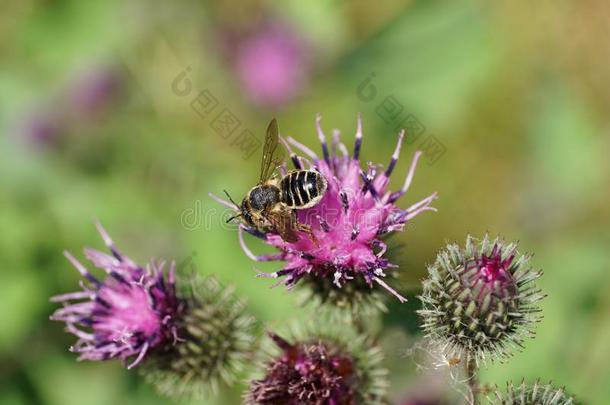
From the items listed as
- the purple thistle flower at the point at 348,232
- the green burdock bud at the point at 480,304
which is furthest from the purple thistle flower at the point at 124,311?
the green burdock bud at the point at 480,304

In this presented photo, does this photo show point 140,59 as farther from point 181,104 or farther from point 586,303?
point 586,303

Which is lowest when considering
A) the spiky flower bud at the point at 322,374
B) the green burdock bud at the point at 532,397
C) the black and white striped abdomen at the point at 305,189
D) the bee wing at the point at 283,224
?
the spiky flower bud at the point at 322,374

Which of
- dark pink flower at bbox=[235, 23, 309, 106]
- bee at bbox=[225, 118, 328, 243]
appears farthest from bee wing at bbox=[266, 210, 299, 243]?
dark pink flower at bbox=[235, 23, 309, 106]

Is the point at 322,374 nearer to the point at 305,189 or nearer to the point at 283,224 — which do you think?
the point at 283,224

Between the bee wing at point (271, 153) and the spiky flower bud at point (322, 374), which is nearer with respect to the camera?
the spiky flower bud at point (322, 374)

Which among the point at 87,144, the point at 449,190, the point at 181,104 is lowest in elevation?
the point at 87,144

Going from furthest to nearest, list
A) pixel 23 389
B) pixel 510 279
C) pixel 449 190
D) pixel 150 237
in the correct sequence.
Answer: pixel 449 190 → pixel 150 237 → pixel 23 389 → pixel 510 279

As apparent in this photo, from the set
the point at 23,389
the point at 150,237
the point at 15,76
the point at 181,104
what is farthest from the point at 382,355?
the point at 15,76

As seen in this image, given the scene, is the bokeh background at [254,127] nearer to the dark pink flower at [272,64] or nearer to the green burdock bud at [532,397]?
the dark pink flower at [272,64]

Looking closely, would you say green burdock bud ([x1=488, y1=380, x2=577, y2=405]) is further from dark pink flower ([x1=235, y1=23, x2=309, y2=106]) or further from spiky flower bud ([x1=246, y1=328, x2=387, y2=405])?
dark pink flower ([x1=235, y1=23, x2=309, y2=106])
